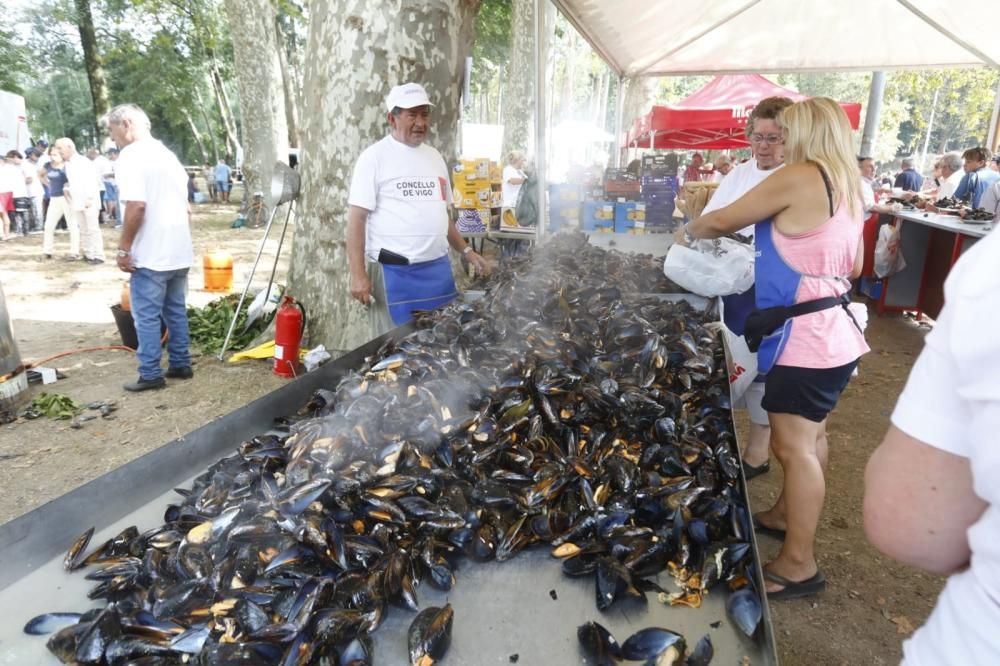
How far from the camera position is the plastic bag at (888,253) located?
7.85 m

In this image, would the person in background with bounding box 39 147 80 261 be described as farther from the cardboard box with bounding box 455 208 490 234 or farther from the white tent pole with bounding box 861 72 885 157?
the white tent pole with bounding box 861 72 885 157

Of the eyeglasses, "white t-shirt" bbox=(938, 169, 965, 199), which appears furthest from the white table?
the eyeglasses

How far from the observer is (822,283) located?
2.35 m

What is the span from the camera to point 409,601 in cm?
137

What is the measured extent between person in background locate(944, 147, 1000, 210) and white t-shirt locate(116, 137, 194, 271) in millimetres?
9254

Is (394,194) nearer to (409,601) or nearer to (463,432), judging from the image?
(463,432)

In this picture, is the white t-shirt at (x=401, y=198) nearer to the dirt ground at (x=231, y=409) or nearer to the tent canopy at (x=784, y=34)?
the dirt ground at (x=231, y=409)

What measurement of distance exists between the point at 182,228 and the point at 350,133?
161 cm

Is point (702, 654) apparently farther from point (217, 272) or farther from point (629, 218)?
point (217, 272)

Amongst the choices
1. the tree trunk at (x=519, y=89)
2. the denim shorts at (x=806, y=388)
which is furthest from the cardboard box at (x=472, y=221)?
the tree trunk at (x=519, y=89)

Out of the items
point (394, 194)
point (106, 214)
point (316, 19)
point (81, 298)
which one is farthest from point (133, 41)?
point (394, 194)

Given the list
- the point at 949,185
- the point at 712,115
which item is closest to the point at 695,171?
the point at 712,115

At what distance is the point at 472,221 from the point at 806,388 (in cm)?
752

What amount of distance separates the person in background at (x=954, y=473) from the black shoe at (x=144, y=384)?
5874 mm
